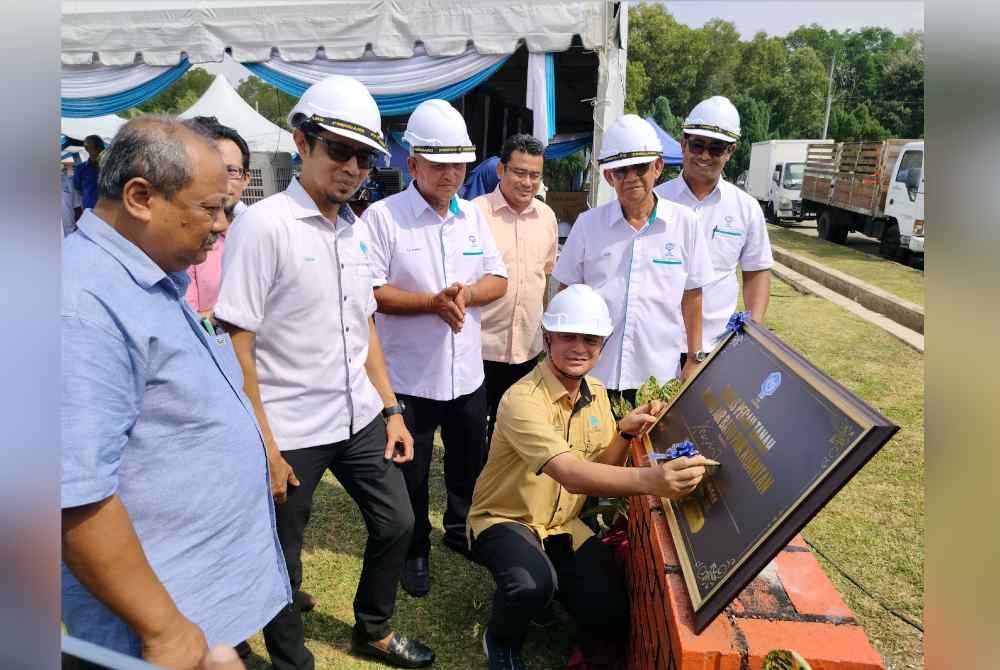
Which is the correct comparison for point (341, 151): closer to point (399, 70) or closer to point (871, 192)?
point (399, 70)

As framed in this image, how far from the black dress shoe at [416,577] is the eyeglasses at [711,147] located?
2418 millimetres

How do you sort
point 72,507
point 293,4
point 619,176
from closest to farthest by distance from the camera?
point 72,507
point 619,176
point 293,4

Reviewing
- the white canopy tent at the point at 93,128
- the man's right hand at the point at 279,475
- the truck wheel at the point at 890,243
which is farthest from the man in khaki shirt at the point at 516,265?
the truck wheel at the point at 890,243

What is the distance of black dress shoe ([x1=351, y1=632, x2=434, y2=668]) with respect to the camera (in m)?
2.62

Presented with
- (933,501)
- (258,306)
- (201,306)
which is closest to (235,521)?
(258,306)

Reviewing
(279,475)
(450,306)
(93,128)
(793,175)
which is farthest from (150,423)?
(793,175)

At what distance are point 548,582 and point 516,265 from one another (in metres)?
1.80

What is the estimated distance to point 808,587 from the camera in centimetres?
176

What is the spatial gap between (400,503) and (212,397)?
122 cm

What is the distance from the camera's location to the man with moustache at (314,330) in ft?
7.17

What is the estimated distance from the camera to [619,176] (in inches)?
119

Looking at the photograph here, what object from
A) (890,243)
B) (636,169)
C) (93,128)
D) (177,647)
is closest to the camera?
(177,647)

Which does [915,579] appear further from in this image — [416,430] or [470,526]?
[416,430]

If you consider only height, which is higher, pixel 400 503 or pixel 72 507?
pixel 72 507
